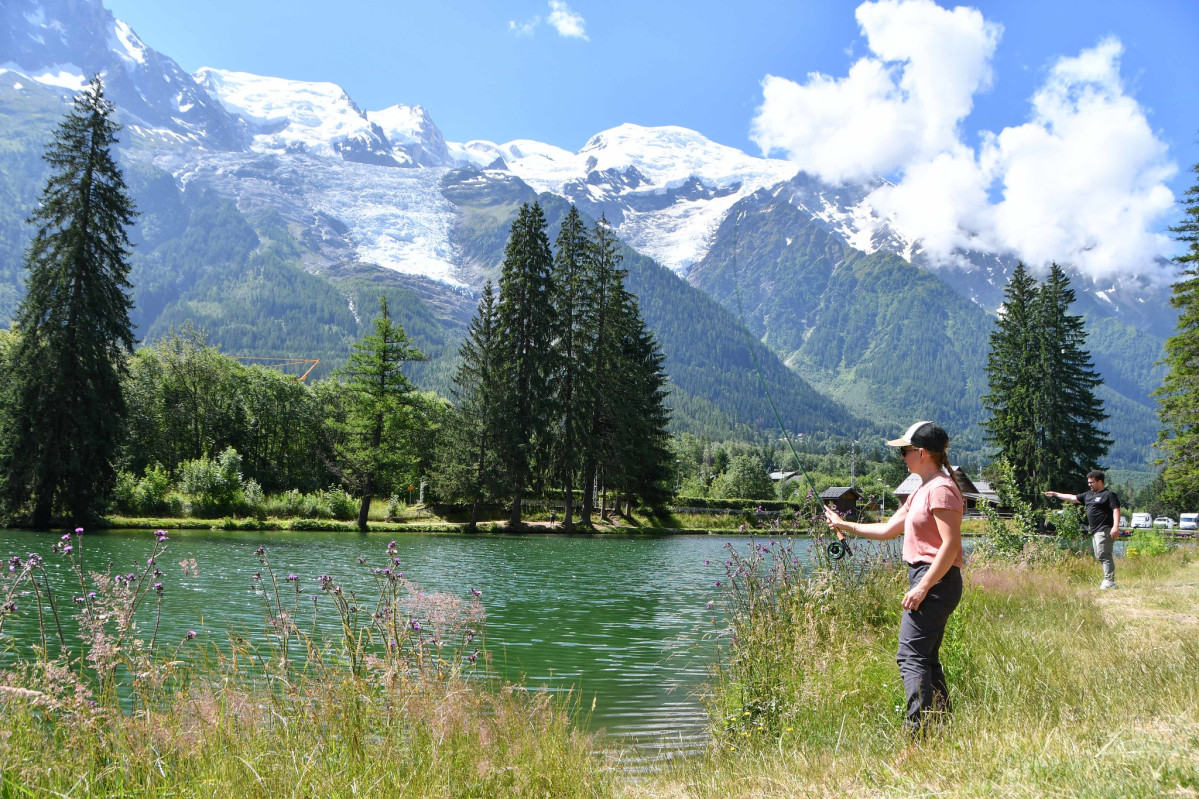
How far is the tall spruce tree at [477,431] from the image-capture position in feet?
130

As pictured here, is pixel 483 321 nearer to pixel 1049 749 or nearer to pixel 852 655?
pixel 852 655

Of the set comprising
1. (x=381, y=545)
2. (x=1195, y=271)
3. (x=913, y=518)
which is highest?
(x=1195, y=271)

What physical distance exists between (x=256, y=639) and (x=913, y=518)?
7.69 metres

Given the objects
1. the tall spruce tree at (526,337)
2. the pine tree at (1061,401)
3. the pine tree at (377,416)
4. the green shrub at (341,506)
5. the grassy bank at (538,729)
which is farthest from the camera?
the pine tree at (1061,401)

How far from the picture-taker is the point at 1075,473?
44031 mm

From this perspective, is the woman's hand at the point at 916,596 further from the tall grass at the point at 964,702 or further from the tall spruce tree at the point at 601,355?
the tall spruce tree at the point at 601,355

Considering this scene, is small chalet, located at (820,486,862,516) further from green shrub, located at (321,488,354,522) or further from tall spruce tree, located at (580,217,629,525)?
green shrub, located at (321,488,354,522)

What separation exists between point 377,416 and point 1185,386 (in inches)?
1294

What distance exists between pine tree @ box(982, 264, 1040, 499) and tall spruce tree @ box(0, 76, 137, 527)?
42869 millimetres

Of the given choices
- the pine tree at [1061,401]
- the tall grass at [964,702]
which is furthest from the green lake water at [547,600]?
the pine tree at [1061,401]

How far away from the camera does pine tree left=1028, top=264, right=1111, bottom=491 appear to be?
43750 millimetres

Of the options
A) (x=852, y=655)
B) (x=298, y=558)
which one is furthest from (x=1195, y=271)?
(x=298, y=558)

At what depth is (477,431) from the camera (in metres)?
40.7

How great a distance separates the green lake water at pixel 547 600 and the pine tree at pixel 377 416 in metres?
6.86
